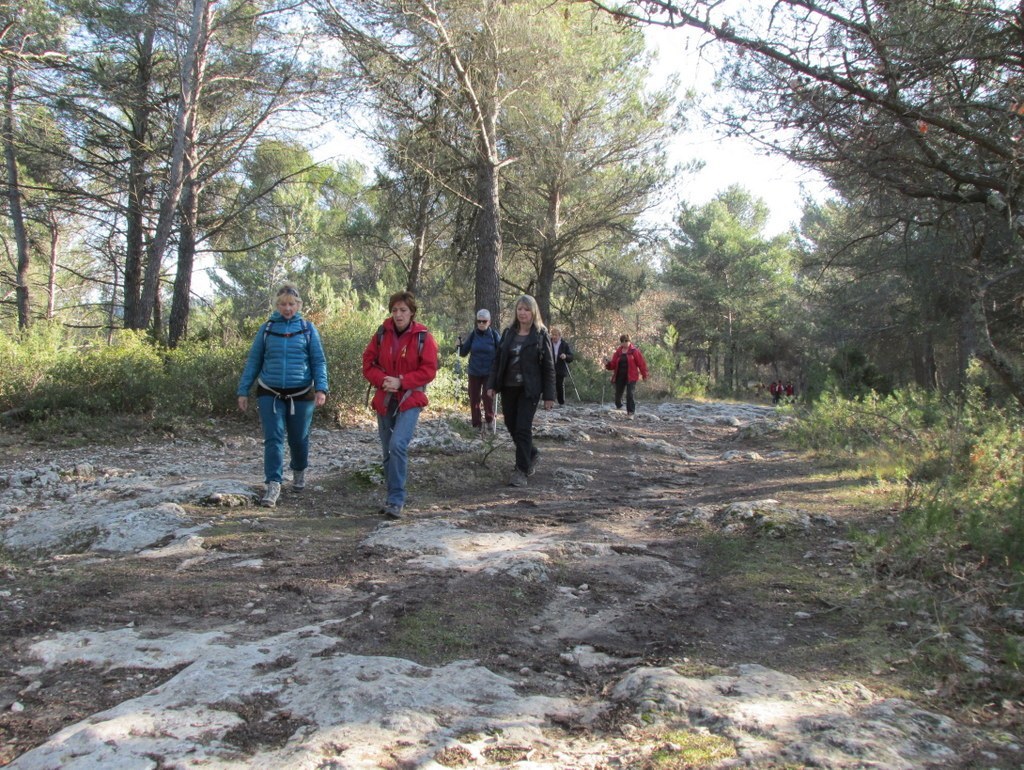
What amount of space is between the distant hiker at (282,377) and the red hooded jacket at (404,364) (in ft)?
1.68

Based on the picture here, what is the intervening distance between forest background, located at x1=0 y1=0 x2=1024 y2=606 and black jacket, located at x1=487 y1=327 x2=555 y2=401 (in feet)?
8.89

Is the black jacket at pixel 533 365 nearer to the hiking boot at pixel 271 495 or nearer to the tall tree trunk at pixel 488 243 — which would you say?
the hiking boot at pixel 271 495

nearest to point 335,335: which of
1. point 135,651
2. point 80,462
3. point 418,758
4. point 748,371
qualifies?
point 80,462

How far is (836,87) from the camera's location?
6.02m

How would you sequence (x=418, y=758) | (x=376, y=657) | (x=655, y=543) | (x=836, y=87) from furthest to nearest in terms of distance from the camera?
1. (x=836, y=87)
2. (x=655, y=543)
3. (x=376, y=657)
4. (x=418, y=758)

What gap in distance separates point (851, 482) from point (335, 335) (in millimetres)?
7365

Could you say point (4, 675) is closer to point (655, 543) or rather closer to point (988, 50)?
point (655, 543)

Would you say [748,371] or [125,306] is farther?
[748,371]

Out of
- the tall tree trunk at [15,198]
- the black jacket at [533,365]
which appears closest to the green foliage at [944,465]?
the black jacket at [533,365]

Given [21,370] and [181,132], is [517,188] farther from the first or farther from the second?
[21,370]

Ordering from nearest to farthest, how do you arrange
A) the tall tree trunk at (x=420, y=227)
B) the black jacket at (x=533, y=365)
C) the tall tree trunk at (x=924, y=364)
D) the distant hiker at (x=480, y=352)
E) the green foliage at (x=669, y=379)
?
the black jacket at (x=533, y=365), the distant hiker at (x=480, y=352), the tall tree trunk at (x=420, y=227), the tall tree trunk at (x=924, y=364), the green foliage at (x=669, y=379)

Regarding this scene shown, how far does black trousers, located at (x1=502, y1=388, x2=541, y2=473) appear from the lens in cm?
703

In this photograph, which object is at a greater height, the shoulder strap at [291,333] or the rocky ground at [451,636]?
the shoulder strap at [291,333]

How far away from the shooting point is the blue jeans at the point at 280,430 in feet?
19.2
